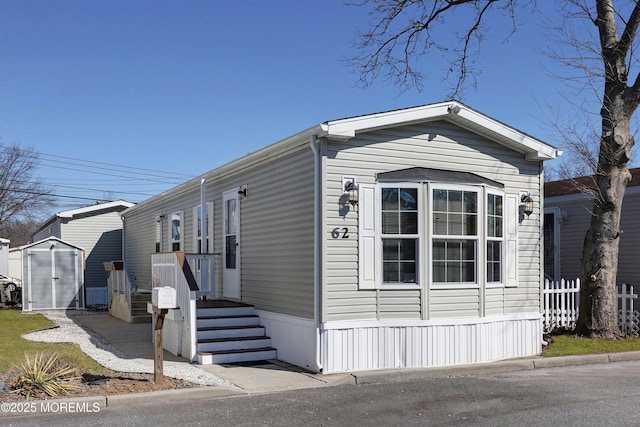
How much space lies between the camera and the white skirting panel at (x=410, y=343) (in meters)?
8.70

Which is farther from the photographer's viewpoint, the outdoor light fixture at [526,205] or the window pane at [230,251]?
the window pane at [230,251]

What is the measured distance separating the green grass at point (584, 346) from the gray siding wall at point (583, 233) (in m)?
2.98

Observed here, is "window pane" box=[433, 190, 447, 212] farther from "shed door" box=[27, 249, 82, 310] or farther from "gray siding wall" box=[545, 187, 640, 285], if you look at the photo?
"shed door" box=[27, 249, 82, 310]

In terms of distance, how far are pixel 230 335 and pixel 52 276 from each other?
1124cm

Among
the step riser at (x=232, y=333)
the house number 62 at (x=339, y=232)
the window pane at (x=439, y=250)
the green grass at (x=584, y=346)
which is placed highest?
the house number 62 at (x=339, y=232)

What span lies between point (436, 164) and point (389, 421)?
444 cm

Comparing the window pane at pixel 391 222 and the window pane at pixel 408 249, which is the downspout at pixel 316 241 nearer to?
the window pane at pixel 391 222

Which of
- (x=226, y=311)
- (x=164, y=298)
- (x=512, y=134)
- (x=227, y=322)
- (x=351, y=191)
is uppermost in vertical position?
(x=512, y=134)

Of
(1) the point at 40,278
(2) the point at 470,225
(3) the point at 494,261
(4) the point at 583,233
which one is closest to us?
(2) the point at 470,225

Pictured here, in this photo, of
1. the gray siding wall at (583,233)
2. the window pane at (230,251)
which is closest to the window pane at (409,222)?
the window pane at (230,251)

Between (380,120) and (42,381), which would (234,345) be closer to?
(42,381)

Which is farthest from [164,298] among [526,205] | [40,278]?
[40,278]

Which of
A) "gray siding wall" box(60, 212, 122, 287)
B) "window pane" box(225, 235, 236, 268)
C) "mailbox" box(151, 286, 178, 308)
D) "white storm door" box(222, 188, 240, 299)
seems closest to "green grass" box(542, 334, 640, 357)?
"white storm door" box(222, 188, 240, 299)

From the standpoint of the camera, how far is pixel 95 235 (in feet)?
75.6
